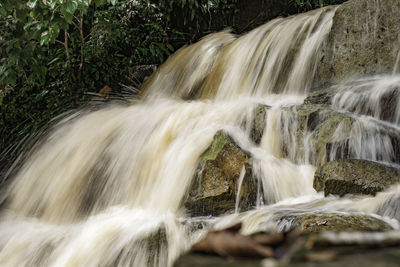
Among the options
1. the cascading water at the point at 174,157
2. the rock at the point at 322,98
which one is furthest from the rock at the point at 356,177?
the rock at the point at 322,98

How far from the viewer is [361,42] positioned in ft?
18.3

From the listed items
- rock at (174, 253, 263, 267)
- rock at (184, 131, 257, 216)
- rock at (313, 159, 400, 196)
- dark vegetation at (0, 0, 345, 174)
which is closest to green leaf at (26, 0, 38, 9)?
dark vegetation at (0, 0, 345, 174)

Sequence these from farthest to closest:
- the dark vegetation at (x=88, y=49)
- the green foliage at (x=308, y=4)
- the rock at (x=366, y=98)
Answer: the green foliage at (x=308, y=4) < the dark vegetation at (x=88, y=49) < the rock at (x=366, y=98)

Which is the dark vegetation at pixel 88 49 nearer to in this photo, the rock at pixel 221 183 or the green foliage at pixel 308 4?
the green foliage at pixel 308 4

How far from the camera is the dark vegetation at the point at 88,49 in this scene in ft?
21.4

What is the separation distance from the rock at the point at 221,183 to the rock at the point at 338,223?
1063 millimetres

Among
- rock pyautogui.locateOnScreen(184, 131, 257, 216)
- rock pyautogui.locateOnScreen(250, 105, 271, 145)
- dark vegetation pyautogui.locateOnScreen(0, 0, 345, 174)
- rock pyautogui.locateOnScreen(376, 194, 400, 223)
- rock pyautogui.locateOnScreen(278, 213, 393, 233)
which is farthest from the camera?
dark vegetation pyautogui.locateOnScreen(0, 0, 345, 174)

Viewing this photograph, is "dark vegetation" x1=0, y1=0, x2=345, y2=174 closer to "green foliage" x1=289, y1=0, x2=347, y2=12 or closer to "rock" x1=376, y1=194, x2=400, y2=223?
"green foliage" x1=289, y1=0, x2=347, y2=12

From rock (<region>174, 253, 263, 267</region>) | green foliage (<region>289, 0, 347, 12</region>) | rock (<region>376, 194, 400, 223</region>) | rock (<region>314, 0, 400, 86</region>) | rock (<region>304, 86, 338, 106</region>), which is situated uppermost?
green foliage (<region>289, 0, 347, 12</region>)

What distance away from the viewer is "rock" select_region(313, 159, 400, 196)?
3291 mm

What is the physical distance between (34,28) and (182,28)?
4.33 meters

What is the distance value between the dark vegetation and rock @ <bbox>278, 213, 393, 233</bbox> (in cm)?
452

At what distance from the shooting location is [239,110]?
5.05 m

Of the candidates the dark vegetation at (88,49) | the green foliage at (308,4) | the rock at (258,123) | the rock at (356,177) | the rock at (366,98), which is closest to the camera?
the rock at (356,177)
